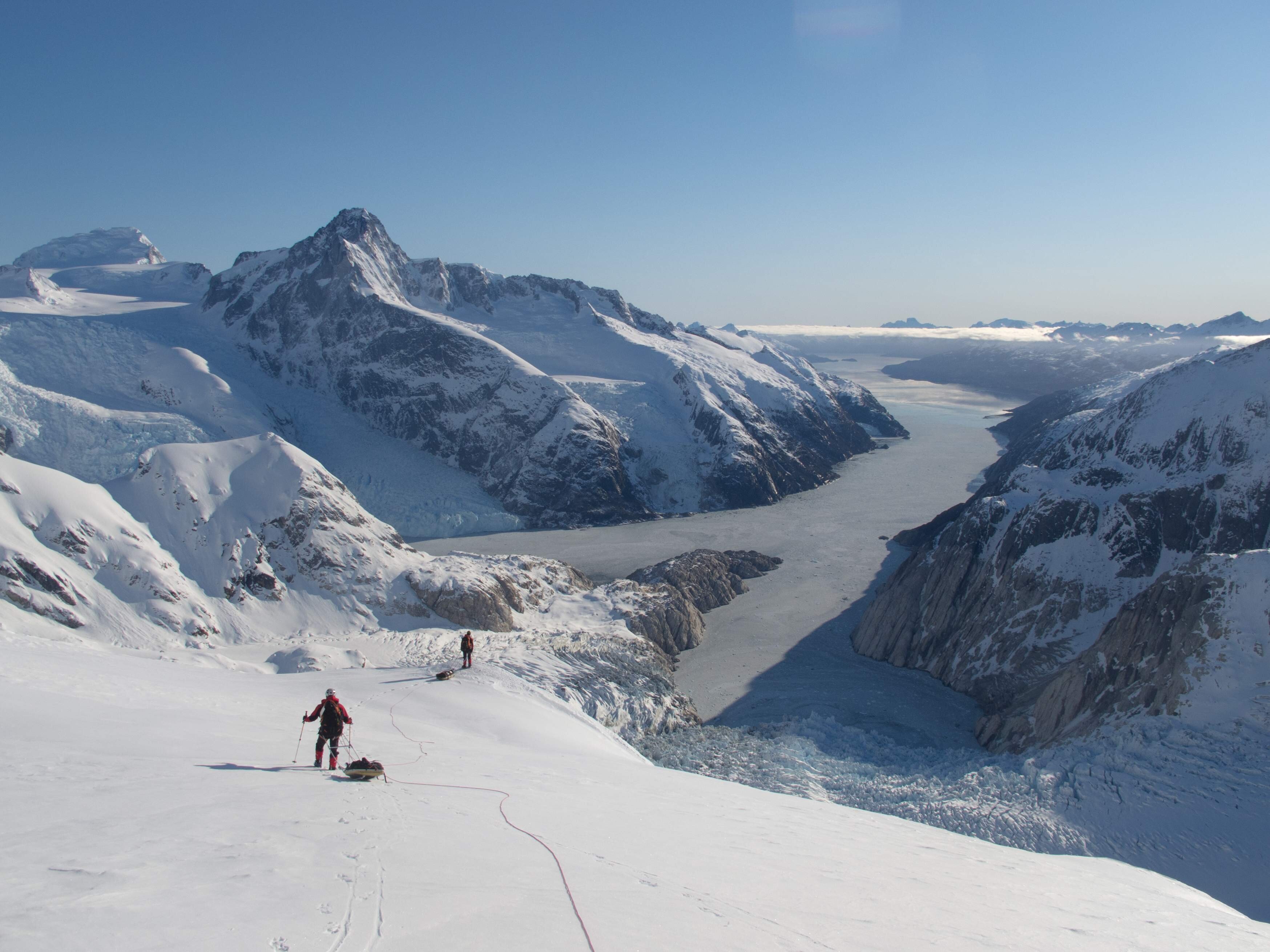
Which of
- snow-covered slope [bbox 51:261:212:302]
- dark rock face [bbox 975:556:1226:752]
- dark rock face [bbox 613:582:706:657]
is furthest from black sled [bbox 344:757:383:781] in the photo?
snow-covered slope [bbox 51:261:212:302]

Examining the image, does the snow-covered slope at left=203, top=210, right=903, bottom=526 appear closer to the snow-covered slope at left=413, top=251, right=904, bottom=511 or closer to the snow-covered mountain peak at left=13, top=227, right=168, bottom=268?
the snow-covered slope at left=413, top=251, right=904, bottom=511

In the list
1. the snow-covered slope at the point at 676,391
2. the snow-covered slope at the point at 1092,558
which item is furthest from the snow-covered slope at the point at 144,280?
the snow-covered slope at the point at 1092,558

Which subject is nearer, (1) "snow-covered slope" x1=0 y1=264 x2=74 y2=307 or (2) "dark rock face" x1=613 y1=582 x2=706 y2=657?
(2) "dark rock face" x1=613 y1=582 x2=706 y2=657

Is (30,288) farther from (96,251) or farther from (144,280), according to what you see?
(96,251)

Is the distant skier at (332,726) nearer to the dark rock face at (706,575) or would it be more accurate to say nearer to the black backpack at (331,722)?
the black backpack at (331,722)

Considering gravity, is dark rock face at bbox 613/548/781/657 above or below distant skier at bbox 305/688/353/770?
below

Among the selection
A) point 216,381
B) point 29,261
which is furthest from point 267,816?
point 29,261

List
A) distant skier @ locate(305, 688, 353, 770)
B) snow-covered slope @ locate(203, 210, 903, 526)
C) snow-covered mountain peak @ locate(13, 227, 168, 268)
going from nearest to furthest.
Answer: distant skier @ locate(305, 688, 353, 770)
snow-covered slope @ locate(203, 210, 903, 526)
snow-covered mountain peak @ locate(13, 227, 168, 268)
